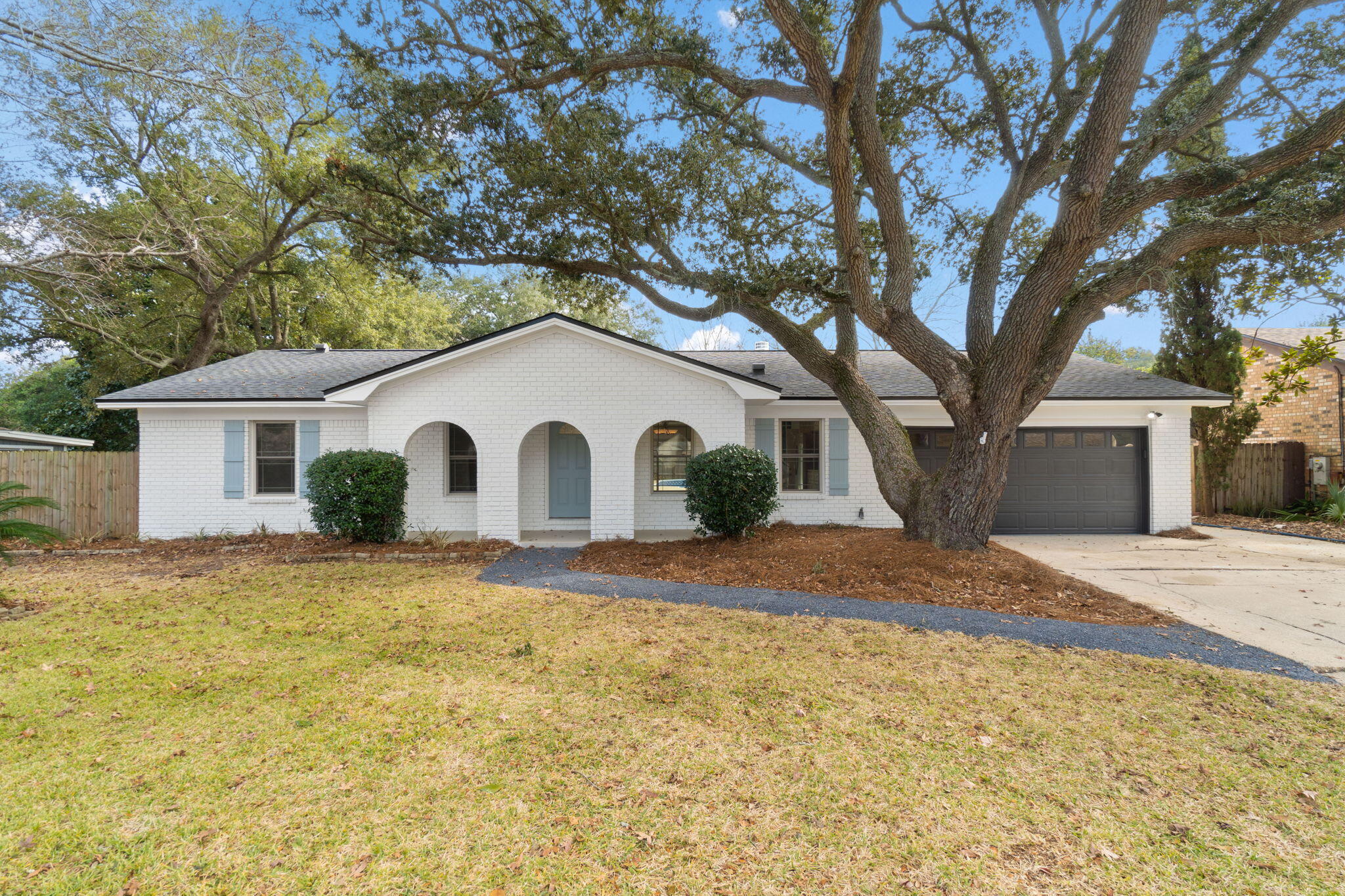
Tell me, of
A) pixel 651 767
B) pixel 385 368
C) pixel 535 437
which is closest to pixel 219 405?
pixel 385 368

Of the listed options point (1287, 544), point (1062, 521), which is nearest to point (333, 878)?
point (1062, 521)

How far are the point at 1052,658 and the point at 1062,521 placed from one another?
28.6ft

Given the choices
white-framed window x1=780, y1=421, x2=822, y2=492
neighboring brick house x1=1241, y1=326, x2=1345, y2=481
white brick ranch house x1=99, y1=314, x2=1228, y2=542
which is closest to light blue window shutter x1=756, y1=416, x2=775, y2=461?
white brick ranch house x1=99, y1=314, x2=1228, y2=542

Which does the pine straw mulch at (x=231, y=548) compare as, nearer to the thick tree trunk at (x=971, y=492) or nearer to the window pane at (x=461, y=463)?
the window pane at (x=461, y=463)

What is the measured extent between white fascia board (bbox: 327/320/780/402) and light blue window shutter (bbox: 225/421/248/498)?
253 centimetres

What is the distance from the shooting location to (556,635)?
5199 millimetres

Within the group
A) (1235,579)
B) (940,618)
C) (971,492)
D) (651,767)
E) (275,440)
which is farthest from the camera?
(275,440)

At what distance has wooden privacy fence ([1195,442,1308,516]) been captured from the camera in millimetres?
13375

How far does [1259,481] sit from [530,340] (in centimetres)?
1714

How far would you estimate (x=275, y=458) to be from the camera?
11.2 m

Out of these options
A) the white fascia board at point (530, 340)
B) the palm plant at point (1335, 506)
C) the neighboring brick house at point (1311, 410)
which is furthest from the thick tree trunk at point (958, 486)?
the neighboring brick house at point (1311, 410)

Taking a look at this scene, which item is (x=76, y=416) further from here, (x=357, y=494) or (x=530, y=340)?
(x=530, y=340)

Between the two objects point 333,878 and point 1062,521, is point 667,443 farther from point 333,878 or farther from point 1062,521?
point 333,878

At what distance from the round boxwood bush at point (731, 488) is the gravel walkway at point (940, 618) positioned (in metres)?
2.04
